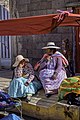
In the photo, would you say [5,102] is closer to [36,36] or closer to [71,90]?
[71,90]

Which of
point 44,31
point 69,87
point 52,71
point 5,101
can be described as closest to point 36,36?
point 52,71

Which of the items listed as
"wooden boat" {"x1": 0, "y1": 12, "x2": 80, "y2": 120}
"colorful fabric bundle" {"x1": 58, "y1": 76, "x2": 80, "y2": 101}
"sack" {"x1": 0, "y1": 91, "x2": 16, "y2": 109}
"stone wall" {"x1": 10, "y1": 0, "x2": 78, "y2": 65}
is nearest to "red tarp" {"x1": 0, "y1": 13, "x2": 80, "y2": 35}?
"wooden boat" {"x1": 0, "y1": 12, "x2": 80, "y2": 120}

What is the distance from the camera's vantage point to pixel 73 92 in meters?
5.95

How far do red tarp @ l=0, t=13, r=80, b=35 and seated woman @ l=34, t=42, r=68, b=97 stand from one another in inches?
49.8

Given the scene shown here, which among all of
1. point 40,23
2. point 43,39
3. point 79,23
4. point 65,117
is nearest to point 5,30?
point 40,23

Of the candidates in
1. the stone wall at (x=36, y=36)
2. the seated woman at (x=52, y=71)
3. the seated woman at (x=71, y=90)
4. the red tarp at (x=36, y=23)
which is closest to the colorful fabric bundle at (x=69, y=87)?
the seated woman at (x=71, y=90)

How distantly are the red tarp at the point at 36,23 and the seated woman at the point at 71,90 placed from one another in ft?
3.48

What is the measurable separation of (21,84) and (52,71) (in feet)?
2.38

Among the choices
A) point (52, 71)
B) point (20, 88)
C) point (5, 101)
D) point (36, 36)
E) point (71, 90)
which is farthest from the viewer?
point (36, 36)

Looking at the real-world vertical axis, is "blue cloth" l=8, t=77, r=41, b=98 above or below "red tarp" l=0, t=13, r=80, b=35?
below

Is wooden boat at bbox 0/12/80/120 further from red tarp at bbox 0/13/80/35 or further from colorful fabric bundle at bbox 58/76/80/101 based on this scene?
colorful fabric bundle at bbox 58/76/80/101

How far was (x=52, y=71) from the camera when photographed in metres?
7.05

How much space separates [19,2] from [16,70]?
523 cm

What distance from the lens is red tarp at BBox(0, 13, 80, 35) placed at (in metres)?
5.45
